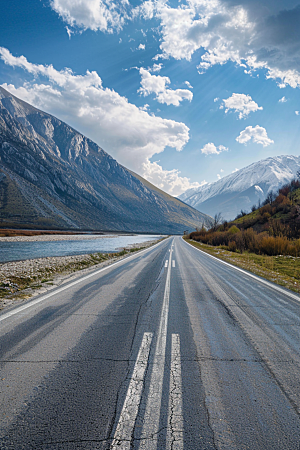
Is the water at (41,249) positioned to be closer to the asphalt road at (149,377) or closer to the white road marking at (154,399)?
the asphalt road at (149,377)

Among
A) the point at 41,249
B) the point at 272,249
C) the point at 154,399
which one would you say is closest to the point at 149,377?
the point at 154,399

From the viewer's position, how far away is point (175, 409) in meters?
2.28

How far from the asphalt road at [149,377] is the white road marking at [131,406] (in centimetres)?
1

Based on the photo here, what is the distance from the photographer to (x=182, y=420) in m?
2.14

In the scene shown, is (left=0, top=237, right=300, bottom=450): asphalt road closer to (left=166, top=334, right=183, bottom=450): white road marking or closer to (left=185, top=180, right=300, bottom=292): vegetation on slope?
(left=166, top=334, right=183, bottom=450): white road marking

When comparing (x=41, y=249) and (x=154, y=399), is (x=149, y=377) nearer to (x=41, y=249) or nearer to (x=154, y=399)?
(x=154, y=399)

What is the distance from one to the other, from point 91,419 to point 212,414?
3.89ft

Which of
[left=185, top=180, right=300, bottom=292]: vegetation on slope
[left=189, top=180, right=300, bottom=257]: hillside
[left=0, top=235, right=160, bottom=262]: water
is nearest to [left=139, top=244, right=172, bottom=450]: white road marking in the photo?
[left=185, top=180, right=300, bottom=292]: vegetation on slope

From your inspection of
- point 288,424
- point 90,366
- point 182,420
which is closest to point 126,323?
point 90,366

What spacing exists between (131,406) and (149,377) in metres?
0.55

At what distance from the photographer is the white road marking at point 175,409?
1892 millimetres

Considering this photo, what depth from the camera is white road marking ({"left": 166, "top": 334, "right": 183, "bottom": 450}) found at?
189 centimetres

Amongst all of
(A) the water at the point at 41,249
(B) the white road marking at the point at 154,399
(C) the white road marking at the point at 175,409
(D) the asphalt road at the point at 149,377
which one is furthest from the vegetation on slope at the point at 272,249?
(A) the water at the point at 41,249

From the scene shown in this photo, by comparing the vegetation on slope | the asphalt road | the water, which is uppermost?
the vegetation on slope
